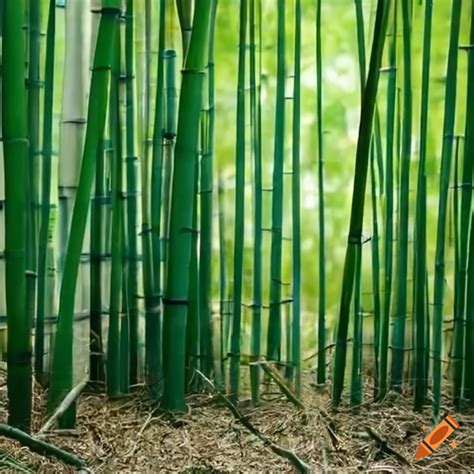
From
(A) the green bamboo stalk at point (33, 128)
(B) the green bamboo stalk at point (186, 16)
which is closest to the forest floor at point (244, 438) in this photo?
(A) the green bamboo stalk at point (33, 128)

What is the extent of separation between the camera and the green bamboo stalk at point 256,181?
126 cm

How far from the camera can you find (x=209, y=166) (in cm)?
126

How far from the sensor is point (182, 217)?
3.87 feet

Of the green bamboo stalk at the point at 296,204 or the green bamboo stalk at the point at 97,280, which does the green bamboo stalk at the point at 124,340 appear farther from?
the green bamboo stalk at the point at 296,204

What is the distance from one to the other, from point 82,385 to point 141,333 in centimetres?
12

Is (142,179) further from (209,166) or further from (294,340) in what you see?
(294,340)

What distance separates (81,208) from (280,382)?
1.36 feet

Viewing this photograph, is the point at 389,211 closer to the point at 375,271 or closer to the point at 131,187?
the point at 375,271

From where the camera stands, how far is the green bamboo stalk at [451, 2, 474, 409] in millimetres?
1254

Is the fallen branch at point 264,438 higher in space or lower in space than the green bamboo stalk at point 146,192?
lower

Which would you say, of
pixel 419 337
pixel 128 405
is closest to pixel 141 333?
pixel 128 405

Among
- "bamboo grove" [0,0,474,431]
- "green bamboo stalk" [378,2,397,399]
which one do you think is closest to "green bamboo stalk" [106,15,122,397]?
"bamboo grove" [0,0,474,431]

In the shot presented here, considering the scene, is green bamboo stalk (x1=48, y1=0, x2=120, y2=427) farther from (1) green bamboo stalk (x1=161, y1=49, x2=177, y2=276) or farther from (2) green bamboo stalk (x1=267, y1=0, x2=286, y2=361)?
(2) green bamboo stalk (x1=267, y1=0, x2=286, y2=361)

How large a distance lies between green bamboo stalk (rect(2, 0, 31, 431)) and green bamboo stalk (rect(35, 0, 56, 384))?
0.25 feet
